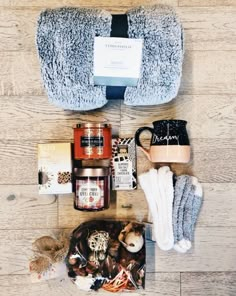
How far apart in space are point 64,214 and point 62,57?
0.47 metres

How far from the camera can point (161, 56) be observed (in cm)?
99

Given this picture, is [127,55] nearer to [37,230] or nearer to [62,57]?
[62,57]

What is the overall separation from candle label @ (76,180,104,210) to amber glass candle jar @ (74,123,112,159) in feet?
0.24

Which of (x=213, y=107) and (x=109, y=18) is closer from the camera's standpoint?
(x=109, y=18)

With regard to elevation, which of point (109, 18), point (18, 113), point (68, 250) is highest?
point (109, 18)

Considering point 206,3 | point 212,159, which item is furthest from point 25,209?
point 206,3

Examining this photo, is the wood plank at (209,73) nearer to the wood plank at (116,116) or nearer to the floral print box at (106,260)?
the wood plank at (116,116)

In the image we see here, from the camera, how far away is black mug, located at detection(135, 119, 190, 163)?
1.07m

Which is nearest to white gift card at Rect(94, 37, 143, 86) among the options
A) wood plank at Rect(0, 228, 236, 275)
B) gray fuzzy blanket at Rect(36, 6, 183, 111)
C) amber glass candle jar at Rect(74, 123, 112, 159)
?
gray fuzzy blanket at Rect(36, 6, 183, 111)

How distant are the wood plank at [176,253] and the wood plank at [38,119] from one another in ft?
0.94

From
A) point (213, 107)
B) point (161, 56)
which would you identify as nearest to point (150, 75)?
point (161, 56)

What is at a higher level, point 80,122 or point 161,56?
point 161,56

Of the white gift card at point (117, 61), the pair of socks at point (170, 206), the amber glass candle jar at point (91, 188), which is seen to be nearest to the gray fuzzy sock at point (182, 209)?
the pair of socks at point (170, 206)

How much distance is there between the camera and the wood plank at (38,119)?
116 cm
